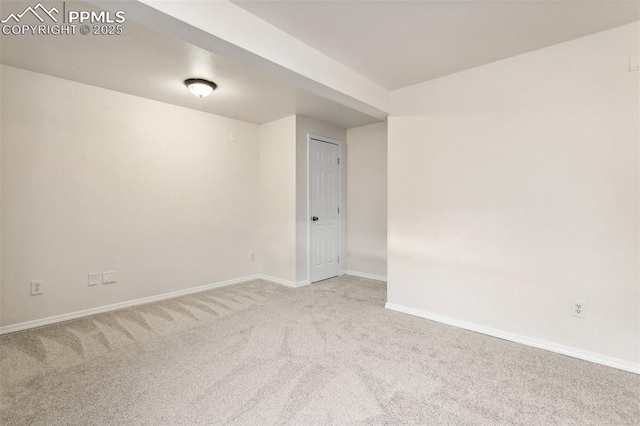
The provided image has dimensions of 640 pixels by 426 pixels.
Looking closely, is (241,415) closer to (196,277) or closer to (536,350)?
(536,350)

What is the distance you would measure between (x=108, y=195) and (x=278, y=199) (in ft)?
6.87

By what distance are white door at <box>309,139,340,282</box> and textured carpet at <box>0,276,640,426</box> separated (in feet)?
5.21

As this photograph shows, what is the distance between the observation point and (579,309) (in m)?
2.31

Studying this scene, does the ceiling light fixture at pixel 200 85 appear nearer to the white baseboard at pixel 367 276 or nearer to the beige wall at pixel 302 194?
the beige wall at pixel 302 194

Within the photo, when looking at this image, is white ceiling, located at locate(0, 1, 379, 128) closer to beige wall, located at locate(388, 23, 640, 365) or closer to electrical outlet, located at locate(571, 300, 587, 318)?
beige wall, located at locate(388, 23, 640, 365)

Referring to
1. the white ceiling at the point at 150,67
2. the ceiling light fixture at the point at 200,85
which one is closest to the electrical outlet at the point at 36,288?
the white ceiling at the point at 150,67

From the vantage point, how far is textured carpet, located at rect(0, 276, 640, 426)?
1.66 metres

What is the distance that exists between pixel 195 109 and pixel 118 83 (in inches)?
39.6

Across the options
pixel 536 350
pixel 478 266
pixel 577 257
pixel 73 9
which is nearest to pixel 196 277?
pixel 73 9

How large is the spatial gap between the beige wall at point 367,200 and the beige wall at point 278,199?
1.21 m

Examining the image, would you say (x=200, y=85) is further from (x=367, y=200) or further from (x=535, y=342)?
(x=535, y=342)

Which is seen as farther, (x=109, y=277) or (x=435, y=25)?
(x=109, y=277)

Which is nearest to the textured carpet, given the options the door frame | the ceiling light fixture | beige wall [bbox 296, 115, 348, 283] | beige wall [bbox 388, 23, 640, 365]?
beige wall [bbox 388, 23, 640, 365]

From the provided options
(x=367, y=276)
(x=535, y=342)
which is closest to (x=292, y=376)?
(x=535, y=342)
